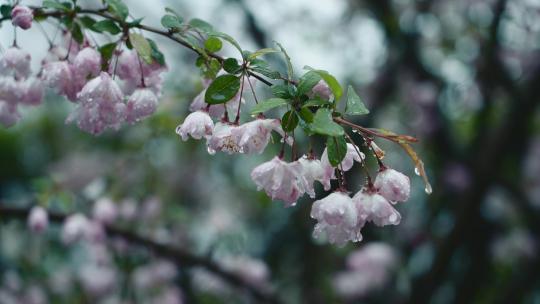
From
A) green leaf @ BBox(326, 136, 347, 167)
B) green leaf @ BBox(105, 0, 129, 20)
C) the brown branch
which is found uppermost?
green leaf @ BBox(105, 0, 129, 20)

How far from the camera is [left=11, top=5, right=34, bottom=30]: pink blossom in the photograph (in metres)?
1.18

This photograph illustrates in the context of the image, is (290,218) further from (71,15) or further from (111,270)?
(71,15)

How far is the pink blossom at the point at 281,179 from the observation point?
3.43ft

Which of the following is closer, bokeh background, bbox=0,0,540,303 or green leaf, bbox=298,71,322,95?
green leaf, bbox=298,71,322,95

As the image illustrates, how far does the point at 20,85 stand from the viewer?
1335mm

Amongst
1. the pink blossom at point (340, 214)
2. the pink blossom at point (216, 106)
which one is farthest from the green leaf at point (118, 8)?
the pink blossom at point (340, 214)

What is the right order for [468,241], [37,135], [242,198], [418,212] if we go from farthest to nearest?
[37,135] < [242,198] < [418,212] < [468,241]

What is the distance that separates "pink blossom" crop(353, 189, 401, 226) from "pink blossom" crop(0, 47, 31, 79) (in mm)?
805

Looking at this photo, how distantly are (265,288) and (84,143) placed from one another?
4868 mm

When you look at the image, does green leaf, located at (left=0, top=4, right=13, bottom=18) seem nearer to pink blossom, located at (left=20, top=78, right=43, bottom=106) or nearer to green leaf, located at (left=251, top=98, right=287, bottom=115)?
pink blossom, located at (left=20, top=78, right=43, bottom=106)

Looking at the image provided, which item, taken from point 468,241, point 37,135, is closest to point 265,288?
point 468,241

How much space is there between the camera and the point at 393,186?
1.09 meters

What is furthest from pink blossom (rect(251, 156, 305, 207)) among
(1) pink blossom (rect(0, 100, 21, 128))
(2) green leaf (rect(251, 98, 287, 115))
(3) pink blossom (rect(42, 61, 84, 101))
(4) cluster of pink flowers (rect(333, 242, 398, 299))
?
(4) cluster of pink flowers (rect(333, 242, 398, 299))

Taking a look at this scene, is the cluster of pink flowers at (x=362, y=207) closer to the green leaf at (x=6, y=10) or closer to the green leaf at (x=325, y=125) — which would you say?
the green leaf at (x=325, y=125)
